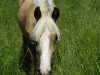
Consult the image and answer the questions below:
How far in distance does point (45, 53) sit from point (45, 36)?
0.28 meters

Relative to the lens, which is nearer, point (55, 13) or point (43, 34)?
point (43, 34)

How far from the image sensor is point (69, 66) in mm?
5258

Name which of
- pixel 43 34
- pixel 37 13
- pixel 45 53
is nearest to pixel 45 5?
pixel 37 13

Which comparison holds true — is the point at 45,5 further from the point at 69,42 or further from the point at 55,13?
the point at 69,42

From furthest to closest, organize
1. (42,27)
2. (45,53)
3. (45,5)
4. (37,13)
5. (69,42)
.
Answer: (69,42) < (45,5) < (37,13) < (42,27) < (45,53)

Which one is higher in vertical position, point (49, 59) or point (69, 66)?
point (49, 59)

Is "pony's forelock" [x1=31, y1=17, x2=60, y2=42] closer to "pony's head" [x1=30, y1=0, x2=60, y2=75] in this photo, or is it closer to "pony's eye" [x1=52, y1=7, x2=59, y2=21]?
"pony's head" [x1=30, y1=0, x2=60, y2=75]

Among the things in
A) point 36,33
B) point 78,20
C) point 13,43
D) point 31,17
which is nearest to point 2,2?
point 78,20

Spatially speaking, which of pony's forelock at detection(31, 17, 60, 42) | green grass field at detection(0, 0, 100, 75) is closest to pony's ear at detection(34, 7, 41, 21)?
pony's forelock at detection(31, 17, 60, 42)

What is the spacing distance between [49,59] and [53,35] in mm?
442

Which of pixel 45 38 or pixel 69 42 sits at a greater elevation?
pixel 45 38

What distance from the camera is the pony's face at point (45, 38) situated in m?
4.23

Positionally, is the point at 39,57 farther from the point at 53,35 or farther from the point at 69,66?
the point at 69,66

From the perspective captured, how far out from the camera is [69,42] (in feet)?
20.5
